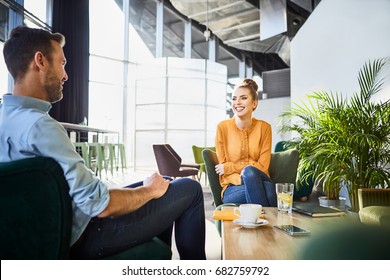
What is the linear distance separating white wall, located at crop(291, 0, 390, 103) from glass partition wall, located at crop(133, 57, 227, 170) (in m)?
4.08

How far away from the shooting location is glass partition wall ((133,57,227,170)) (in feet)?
29.3

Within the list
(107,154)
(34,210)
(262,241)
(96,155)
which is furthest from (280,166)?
(107,154)

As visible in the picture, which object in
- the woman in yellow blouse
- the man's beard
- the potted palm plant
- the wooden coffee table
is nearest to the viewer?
the wooden coffee table

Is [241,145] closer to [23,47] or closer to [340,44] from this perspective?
[23,47]

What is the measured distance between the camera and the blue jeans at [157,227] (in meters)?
0.98

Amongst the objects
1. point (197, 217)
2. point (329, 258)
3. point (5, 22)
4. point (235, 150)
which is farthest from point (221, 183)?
point (5, 22)

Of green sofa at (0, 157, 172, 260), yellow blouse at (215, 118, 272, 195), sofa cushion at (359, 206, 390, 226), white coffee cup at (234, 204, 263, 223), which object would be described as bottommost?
sofa cushion at (359, 206, 390, 226)

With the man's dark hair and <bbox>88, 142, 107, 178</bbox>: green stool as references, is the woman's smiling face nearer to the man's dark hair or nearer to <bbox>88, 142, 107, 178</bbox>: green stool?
the man's dark hair

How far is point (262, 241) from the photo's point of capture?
0.99 metres

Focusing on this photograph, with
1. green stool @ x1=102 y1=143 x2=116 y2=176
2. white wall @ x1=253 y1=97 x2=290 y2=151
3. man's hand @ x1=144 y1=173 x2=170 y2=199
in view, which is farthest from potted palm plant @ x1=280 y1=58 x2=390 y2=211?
white wall @ x1=253 y1=97 x2=290 y2=151

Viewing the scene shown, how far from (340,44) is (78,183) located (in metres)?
3.90

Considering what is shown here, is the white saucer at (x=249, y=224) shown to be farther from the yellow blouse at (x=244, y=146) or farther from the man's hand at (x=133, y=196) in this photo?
the yellow blouse at (x=244, y=146)

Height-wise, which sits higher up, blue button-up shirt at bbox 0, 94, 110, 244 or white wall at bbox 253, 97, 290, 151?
white wall at bbox 253, 97, 290, 151

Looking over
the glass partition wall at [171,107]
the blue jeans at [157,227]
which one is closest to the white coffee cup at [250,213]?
the blue jeans at [157,227]
